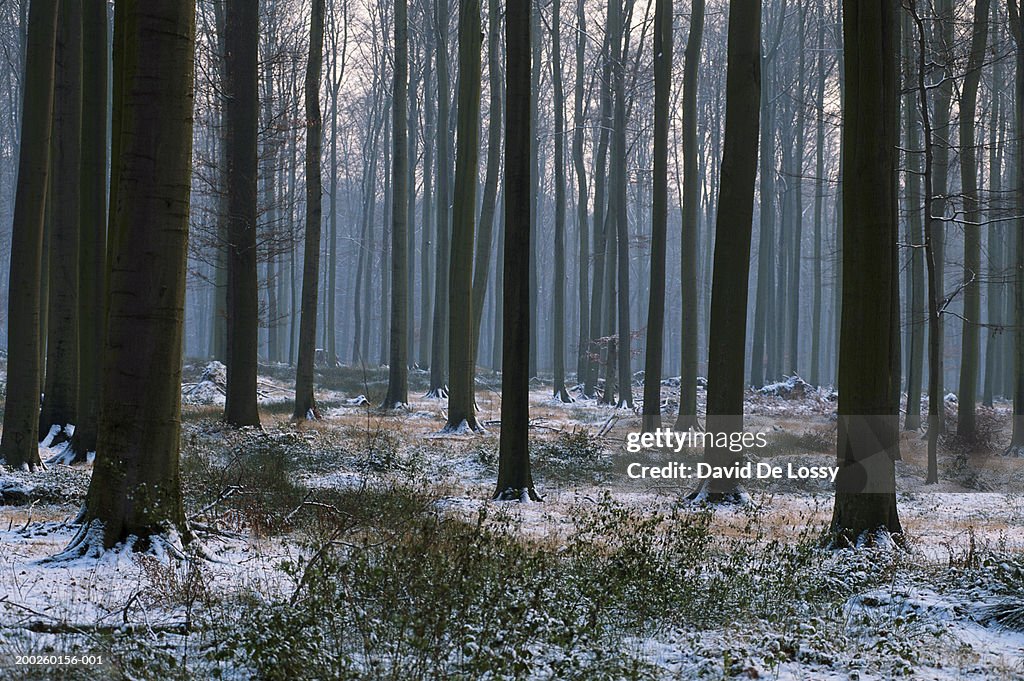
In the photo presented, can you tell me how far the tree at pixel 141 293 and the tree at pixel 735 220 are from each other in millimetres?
6447

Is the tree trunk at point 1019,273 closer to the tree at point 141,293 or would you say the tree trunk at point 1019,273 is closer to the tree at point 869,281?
the tree at point 869,281

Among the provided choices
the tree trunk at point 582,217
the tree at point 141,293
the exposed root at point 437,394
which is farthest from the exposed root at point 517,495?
the tree trunk at point 582,217

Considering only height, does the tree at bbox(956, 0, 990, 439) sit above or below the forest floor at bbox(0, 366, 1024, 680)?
above

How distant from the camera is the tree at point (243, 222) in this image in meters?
14.8

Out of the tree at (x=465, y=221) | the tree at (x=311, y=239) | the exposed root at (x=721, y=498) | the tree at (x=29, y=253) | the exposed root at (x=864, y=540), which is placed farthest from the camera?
the tree at (x=311, y=239)

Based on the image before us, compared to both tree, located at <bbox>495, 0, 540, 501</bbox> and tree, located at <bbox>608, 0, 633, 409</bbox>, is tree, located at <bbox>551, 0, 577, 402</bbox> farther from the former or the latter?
tree, located at <bbox>495, 0, 540, 501</bbox>

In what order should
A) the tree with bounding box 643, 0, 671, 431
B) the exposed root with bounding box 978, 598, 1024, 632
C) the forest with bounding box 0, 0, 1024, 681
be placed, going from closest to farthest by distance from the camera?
the forest with bounding box 0, 0, 1024, 681
the exposed root with bounding box 978, 598, 1024, 632
the tree with bounding box 643, 0, 671, 431

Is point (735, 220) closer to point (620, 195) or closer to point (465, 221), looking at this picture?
point (465, 221)

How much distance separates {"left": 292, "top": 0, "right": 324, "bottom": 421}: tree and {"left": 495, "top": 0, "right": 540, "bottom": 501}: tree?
815 cm

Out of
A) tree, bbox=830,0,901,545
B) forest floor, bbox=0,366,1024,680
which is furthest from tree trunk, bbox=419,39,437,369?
tree, bbox=830,0,901,545

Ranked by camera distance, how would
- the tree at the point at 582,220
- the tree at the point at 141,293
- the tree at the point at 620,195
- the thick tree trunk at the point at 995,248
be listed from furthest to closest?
the tree at the point at 582,220 → the thick tree trunk at the point at 995,248 → the tree at the point at 620,195 → the tree at the point at 141,293

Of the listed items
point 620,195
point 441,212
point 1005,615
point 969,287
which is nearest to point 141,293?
point 1005,615

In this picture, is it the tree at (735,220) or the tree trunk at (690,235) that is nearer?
the tree at (735,220)

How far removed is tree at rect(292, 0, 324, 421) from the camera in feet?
57.6
